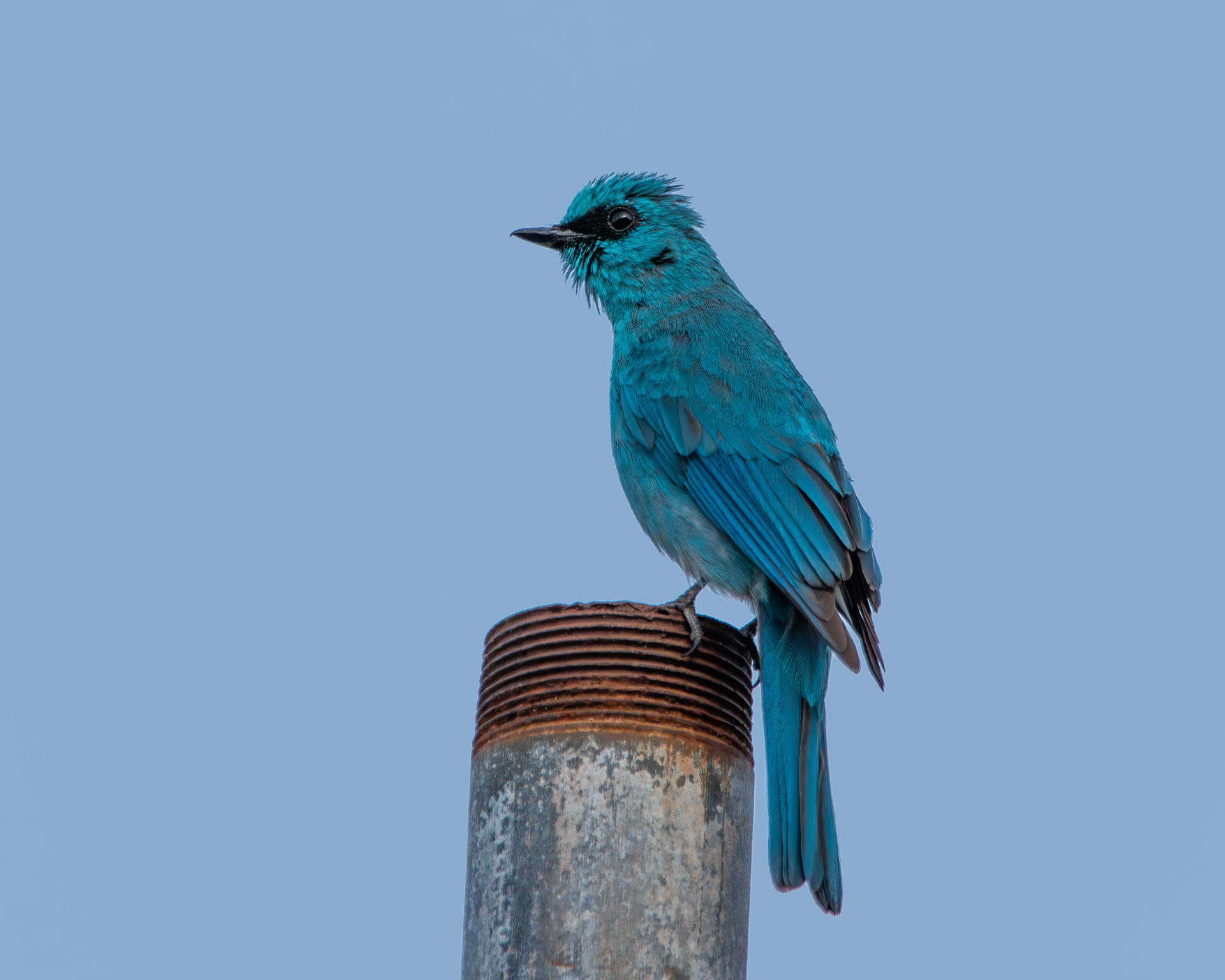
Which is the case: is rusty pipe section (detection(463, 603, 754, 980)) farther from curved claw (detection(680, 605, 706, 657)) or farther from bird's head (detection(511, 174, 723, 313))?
bird's head (detection(511, 174, 723, 313))

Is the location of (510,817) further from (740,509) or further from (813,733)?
(740,509)

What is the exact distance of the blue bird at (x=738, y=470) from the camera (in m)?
5.59

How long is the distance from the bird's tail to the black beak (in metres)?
3.16

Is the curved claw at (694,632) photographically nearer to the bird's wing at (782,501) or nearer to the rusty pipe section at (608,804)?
the rusty pipe section at (608,804)

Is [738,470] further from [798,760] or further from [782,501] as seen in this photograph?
[798,760]

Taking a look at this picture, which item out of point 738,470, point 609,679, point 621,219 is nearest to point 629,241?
point 621,219

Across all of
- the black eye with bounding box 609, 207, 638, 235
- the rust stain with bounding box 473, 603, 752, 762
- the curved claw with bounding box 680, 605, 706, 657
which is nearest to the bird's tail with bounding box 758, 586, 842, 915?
the rust stain with bounding box 473, 603, 752, 762

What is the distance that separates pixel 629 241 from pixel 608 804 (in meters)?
4.66

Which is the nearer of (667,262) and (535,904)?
(535,904)

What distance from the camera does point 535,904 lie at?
4.19m

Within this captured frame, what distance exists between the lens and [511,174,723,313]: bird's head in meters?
8.16

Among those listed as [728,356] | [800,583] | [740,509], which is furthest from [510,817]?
[728,356]

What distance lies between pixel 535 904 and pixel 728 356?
3763 millimetres

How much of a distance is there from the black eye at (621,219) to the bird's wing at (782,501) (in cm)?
145
